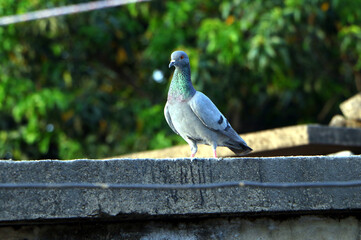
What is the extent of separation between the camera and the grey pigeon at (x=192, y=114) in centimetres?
466

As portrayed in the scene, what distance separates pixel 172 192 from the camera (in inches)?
134

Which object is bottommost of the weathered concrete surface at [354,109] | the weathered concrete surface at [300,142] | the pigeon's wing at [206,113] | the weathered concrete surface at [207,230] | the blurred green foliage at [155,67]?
the weathered concrete surface at [207,230]

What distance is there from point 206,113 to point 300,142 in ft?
7.23

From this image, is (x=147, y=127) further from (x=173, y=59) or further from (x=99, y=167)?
(x=99, y=167)

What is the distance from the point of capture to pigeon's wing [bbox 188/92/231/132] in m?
4.64

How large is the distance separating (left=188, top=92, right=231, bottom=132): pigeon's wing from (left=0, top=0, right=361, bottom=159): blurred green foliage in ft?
23.8

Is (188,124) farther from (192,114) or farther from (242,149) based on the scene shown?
(242,149)

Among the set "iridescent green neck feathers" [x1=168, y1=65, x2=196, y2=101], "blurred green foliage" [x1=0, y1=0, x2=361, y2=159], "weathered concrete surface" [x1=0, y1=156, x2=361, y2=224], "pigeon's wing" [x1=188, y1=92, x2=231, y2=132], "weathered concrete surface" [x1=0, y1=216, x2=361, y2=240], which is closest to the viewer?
"weathered concrete surface" [x1=0, y1=156, x2=361, y2=224]

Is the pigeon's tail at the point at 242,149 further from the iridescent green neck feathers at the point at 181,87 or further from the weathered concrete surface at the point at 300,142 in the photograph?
the weathered concrete surface at the point at 300,142

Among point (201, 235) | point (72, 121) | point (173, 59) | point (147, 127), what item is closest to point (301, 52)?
point (147, 127)

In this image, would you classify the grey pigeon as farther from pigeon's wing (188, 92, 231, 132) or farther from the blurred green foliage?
the blurred green foliage

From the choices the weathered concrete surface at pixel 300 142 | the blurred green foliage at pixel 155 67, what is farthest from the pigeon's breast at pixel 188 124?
the blurred green foliage at pixel 155 67

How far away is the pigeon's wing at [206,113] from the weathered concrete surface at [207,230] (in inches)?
44.2

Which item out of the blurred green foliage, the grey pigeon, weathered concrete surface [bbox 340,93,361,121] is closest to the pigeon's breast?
the grey pigeon
